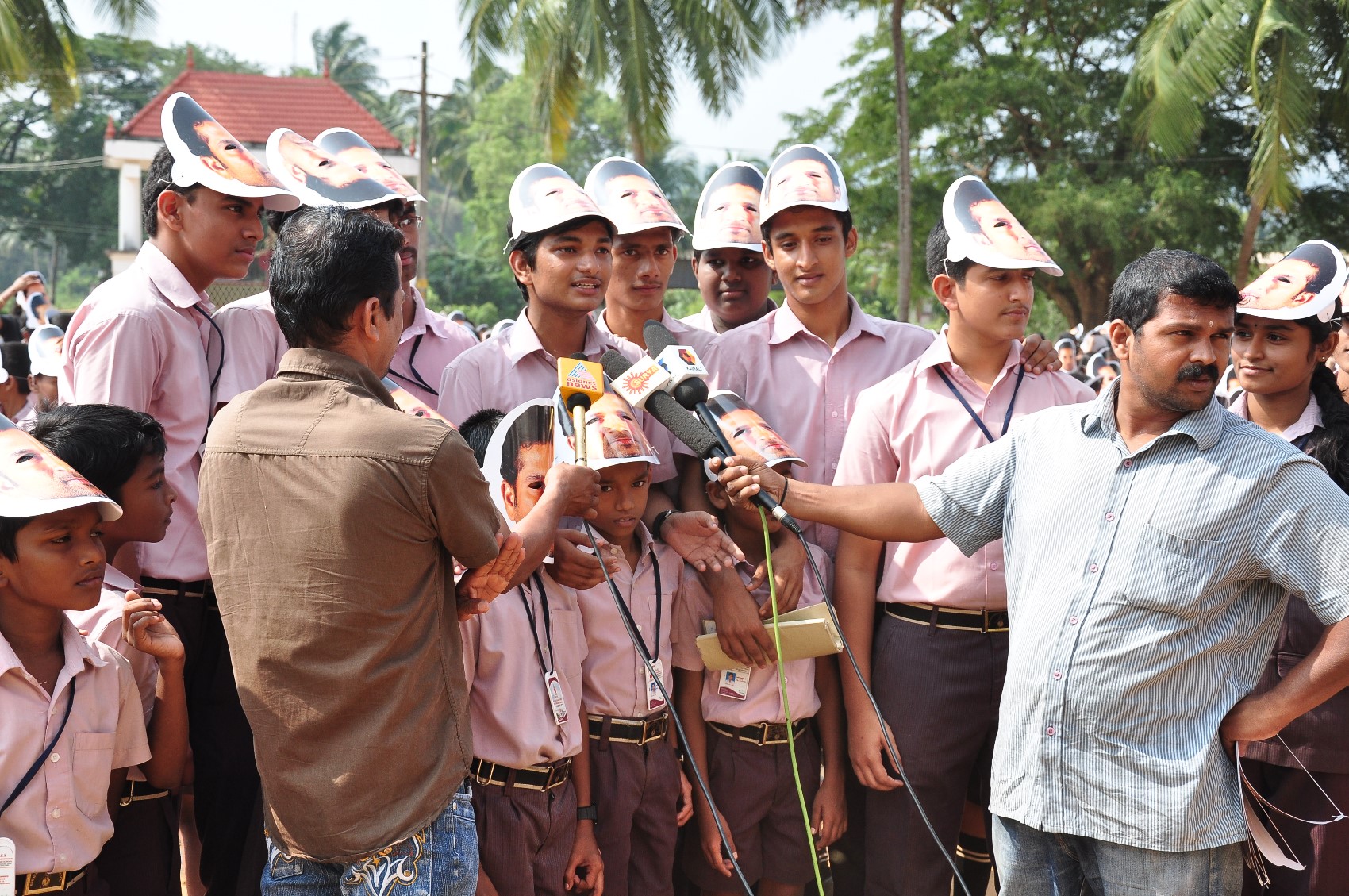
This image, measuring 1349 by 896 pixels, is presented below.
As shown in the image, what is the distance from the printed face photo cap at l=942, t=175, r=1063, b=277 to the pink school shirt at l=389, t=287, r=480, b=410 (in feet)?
5.97

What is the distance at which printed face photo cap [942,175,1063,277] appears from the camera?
373cm

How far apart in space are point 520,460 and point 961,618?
1515 millimetres

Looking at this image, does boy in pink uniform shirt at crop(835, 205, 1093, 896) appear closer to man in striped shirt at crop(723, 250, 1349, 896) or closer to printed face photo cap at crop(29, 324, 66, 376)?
man in striped shirt at crop(723, 250, 1349, 896)

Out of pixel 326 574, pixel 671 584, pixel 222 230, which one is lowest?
pixel 671 584

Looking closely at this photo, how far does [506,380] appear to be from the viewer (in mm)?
4016

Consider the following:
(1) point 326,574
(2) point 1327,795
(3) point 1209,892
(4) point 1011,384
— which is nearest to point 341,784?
Result: (1) point 326,574

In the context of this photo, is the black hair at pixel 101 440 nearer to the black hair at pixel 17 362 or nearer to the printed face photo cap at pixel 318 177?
the printed face photo cap at pixel 318 177

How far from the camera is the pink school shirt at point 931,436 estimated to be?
378cm

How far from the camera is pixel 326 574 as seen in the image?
2.46 m

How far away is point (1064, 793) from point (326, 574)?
192 cm

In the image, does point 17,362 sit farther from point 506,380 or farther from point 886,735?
point 886,735

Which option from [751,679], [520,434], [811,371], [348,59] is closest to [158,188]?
[520,434]

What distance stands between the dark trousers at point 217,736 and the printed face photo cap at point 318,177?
132 cm

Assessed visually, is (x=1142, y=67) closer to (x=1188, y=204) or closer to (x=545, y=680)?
(x=1188, y=204)
